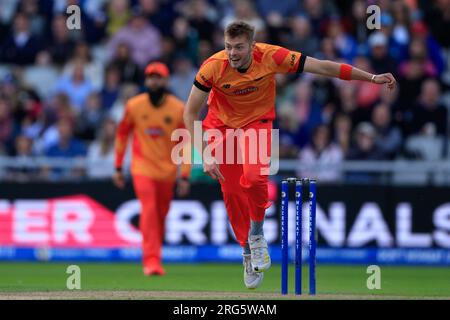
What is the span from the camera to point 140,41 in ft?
69.2

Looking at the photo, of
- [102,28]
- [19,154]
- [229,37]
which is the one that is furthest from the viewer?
[102,28]

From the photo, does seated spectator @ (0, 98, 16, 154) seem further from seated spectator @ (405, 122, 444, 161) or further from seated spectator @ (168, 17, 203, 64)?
seated spectator @ (405, 122, 444, 161)

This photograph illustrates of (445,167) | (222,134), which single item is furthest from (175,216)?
(222,134)

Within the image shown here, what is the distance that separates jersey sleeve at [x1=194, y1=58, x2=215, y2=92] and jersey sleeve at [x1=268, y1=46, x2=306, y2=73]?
0.61 m

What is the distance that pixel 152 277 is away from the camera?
15867 mm

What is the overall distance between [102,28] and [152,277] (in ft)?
23.2

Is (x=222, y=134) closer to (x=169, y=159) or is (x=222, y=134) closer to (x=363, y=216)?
(x=169, y=159)

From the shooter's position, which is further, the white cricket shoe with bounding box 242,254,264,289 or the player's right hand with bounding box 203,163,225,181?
the white cricket shoe with bounding box 242,254,264,289

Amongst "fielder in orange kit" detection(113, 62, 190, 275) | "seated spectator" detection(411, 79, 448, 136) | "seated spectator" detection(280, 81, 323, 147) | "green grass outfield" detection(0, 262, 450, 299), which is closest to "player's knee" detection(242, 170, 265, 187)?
"green grass outfield" detection(0, 262, 450, 299)

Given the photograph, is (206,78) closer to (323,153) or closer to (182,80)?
(323,153)

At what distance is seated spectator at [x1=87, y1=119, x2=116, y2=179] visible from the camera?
62.1 feet

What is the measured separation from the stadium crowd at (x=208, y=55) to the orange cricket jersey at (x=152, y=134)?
2831 mm

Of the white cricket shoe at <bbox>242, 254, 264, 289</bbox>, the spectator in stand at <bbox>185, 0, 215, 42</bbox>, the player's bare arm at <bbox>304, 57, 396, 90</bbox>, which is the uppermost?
the spectator in stand at <bbox>185, 0, 215, 42</bbox>

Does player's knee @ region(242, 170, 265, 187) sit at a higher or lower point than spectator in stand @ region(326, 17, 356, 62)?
lower
